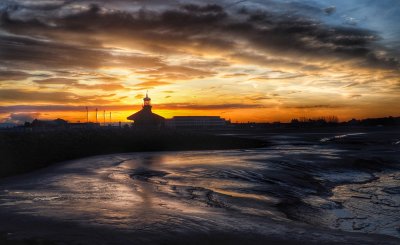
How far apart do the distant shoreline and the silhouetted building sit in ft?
66.5

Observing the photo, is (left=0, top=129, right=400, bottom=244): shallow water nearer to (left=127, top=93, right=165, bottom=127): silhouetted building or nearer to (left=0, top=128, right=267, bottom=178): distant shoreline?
(left=0, top=128, right=267, bottom=178): distant shoreline

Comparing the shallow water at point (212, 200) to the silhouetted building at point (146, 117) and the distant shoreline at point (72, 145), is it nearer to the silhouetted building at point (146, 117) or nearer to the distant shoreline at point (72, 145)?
the distant shoreline at point (72, 145)

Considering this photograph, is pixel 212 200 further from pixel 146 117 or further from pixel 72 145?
pixel 146 117

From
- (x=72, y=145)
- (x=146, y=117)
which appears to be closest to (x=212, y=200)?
(x=72, y=145)

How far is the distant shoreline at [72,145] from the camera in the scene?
23531mm

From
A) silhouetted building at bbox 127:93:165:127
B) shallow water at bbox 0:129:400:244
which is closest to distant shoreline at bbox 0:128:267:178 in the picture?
shallow water at bbox 0:129:400:244

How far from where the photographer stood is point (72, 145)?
35.1 m

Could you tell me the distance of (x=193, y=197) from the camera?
486 inches

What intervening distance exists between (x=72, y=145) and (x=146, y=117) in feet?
121

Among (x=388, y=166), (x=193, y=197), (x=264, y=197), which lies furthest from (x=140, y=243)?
(x=388, y=166)

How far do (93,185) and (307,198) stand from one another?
24.8ft

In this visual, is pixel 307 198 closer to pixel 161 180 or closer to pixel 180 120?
pixel 161 180

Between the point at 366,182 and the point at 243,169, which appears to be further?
the point at 243,169

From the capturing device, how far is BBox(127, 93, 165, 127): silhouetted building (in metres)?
71.8
